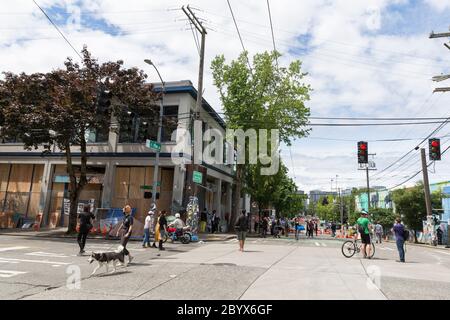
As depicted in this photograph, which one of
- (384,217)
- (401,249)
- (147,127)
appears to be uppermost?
(147,127)

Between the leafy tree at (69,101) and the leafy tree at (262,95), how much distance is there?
9.64 metres

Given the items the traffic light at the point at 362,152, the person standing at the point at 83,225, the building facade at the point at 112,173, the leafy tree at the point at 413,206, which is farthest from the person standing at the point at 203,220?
the leafy tree at the point at 413,206

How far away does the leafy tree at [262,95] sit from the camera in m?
31.0

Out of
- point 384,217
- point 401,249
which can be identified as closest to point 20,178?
point 401,249

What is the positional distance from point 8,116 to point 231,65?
1779 cm

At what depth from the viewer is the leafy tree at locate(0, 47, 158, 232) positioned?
2064 cm

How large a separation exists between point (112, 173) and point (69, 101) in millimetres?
8813

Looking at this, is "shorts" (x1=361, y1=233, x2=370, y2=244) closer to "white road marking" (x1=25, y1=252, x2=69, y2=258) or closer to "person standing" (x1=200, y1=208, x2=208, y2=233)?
"white road marking" (x1=25, y1=252, x2=69, y2=258)

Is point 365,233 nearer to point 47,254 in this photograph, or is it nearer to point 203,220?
point 47,254

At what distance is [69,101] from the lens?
20422mm

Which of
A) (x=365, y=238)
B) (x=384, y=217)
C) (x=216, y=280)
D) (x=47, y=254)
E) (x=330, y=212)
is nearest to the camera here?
(x=216, y=280)

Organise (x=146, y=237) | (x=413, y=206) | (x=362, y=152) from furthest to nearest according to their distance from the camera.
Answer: (x=413, y=206) → (x=362, y=152) → (x=146, y=237)

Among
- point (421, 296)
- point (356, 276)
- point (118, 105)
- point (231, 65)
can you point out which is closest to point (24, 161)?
point (118, 105)
